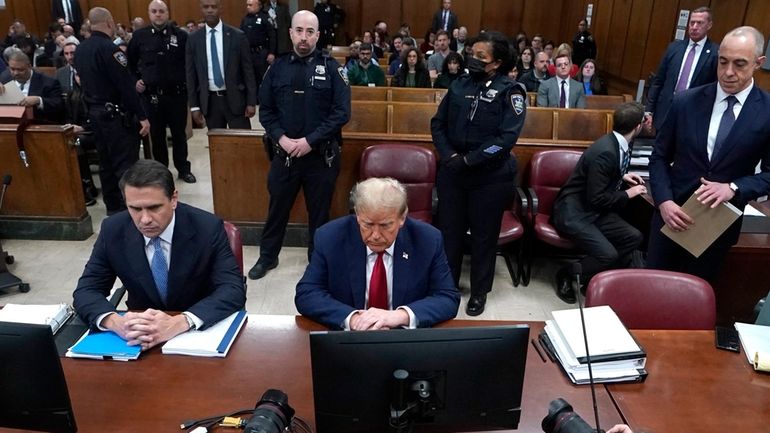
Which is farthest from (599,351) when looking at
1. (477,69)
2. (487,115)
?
(477,69)

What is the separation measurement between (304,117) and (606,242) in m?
1.96

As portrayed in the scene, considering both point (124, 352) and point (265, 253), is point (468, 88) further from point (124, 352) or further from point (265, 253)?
point (124, 352)

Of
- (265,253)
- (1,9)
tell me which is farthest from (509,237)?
(1,9)

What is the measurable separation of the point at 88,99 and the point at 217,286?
2813 mm

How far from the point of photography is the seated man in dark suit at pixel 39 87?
4613 millimetres

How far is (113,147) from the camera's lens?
4.30 metres

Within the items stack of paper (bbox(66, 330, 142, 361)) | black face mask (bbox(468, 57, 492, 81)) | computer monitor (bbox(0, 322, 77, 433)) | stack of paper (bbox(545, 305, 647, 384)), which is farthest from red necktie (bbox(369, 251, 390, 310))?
black face mask (bbox(468, 57, 492, 81))

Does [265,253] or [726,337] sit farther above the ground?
[726,337]

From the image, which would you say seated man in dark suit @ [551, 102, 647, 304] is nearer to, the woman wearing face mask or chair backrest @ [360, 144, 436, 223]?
chair backrest @ [360, 144, 436, 223]

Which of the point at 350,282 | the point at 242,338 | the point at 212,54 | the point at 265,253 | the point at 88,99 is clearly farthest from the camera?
the point at 212,54

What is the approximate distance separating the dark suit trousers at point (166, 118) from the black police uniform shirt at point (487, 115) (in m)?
3.05

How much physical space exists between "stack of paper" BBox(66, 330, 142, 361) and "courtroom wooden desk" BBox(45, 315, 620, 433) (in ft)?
0.07

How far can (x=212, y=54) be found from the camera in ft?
15.6

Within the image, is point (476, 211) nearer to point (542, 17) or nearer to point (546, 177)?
point (546, 177)
